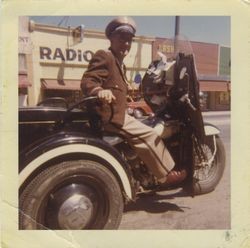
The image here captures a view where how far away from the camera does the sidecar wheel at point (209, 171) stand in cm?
253

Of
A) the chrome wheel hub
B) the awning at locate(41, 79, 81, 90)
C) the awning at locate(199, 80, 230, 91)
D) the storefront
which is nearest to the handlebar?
the awning at locate(199, 80, 230, 91)

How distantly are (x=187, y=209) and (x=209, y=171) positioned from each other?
11.1 inches

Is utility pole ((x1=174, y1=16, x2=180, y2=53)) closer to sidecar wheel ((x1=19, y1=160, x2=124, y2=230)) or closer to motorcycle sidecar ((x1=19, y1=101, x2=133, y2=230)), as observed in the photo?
motorcycle sidecar ((x1=19, y1=101, x2=133, y2=230))

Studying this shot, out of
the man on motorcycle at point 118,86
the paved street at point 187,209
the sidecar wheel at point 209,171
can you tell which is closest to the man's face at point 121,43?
the man on motorcycle at point 118,86

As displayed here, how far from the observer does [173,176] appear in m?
2.54

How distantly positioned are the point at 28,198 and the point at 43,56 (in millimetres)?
625

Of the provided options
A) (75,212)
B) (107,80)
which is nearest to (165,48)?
(107,80)

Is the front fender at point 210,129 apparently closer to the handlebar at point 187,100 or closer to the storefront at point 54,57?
the handlebar at point 187,100

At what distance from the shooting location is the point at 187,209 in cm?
246

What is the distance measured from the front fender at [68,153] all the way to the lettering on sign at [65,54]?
341 millimetres

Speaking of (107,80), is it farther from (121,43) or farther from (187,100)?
(187,100)
